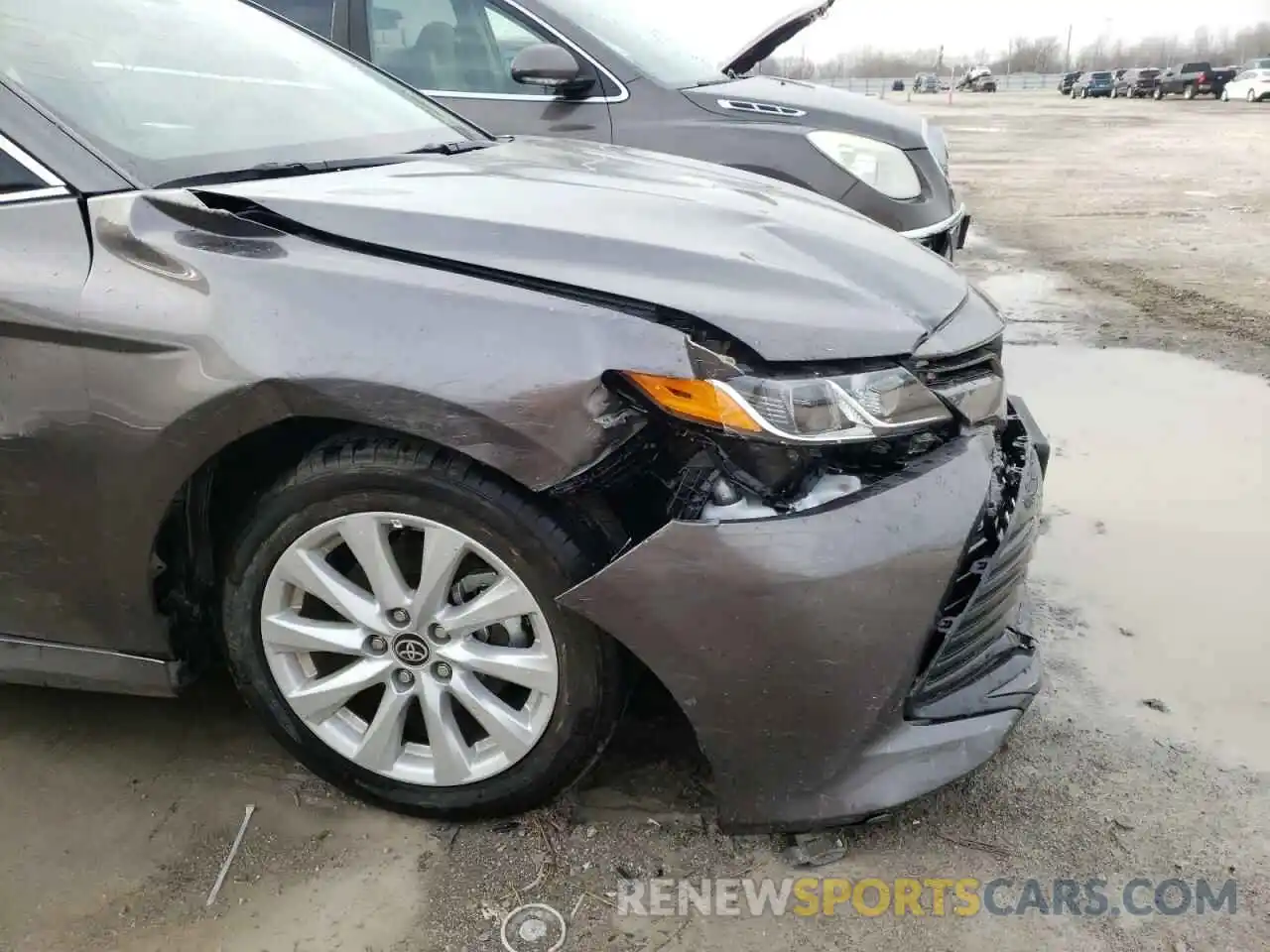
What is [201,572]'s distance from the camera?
2.00 m

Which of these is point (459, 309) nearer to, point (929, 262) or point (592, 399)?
point (592, 399)

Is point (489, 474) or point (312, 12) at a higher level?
point (312, 12)

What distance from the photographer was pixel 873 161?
4.46 meters

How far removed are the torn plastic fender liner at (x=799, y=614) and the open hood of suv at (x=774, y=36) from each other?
4.35m

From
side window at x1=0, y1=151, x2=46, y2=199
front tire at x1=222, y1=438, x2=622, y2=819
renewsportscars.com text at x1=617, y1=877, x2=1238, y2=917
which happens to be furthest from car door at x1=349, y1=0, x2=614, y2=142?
renewsportscars.com text at x1=617, y1=877, x2=1238, y2=917

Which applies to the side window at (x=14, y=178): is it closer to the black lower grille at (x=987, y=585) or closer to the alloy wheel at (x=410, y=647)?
the alloy wheel at (x=410, y=647)

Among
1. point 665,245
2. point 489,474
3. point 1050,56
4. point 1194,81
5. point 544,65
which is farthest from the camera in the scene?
point 1050,56

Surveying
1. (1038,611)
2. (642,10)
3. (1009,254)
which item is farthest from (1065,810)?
(1009,254)

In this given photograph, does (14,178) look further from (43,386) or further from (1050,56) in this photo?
(1050,56)

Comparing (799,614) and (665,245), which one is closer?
(799,614)

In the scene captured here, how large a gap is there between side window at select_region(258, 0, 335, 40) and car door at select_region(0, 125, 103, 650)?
9.77ft

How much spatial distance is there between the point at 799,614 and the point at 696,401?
1.26 feet

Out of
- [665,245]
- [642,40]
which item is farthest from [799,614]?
[642,40]

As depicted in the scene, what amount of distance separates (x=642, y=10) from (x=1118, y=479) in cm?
324
